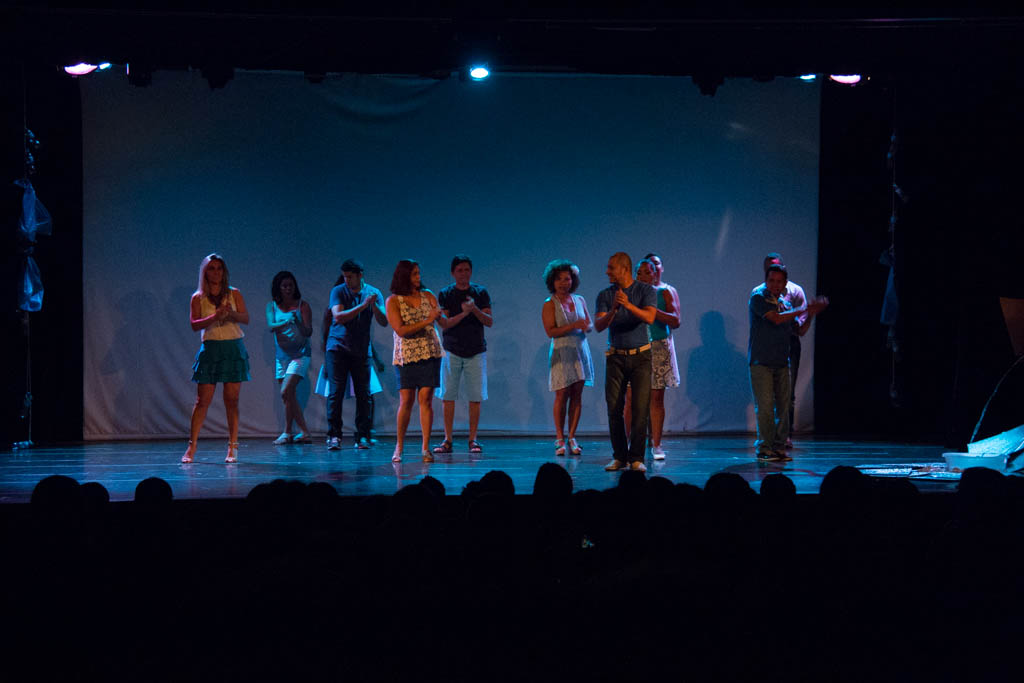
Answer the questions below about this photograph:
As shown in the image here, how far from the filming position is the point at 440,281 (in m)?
9.00

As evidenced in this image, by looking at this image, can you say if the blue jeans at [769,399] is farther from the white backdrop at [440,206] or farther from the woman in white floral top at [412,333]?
the white backdrop at [440,206]

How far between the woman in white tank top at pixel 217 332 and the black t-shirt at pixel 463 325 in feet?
5.36

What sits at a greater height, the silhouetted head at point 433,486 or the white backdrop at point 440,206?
the white backdrop at point 440,206

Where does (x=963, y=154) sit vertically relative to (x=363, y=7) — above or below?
below

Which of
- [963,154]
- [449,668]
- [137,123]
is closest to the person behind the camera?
[449,668]

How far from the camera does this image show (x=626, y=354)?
5.75 metres

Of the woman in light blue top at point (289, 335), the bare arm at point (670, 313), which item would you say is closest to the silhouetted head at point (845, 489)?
the bare arm at point (670, 313)

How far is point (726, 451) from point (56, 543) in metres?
5.73

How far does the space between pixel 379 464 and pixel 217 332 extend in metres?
1.53

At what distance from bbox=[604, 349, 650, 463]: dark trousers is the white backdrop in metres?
3.28

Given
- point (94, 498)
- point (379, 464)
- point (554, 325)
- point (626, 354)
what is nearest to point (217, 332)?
point (379, 464)

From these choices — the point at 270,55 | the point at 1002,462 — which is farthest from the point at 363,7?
the point at 1002,462

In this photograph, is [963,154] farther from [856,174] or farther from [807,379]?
[807,379]

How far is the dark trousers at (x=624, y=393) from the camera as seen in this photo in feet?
18.9
